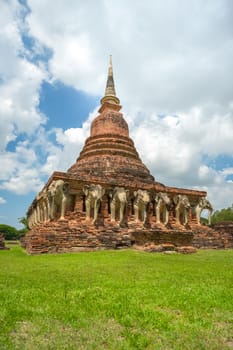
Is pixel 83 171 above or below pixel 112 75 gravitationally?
below

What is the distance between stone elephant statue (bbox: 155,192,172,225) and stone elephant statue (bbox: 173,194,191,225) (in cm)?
107

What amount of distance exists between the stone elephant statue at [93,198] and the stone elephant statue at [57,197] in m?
1.23

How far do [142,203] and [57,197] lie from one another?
16.6 ft

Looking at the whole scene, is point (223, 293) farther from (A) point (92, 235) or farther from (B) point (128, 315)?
(A) point (92, 235)

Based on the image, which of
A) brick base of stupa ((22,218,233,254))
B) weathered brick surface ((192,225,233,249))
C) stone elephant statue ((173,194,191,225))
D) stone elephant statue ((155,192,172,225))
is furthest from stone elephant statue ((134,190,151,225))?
weathered brick surface ((192,225,233,249))

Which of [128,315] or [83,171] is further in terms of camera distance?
[83,171]

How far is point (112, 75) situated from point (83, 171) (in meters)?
16.6

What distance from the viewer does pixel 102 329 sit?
9.98 feet

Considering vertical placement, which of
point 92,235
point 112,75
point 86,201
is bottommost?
point 92,235

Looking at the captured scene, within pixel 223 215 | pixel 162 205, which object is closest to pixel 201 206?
pixel 162 205

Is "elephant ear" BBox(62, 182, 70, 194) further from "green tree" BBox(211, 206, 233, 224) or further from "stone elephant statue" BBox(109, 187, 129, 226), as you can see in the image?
"green tree" BBox(211, 206, 233, 224)

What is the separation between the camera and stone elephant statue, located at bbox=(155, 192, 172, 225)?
54.3ft

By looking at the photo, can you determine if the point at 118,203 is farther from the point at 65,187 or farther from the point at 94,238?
the point at 65,187

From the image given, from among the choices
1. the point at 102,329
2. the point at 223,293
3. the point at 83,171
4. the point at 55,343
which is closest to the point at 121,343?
the point at 102,329
